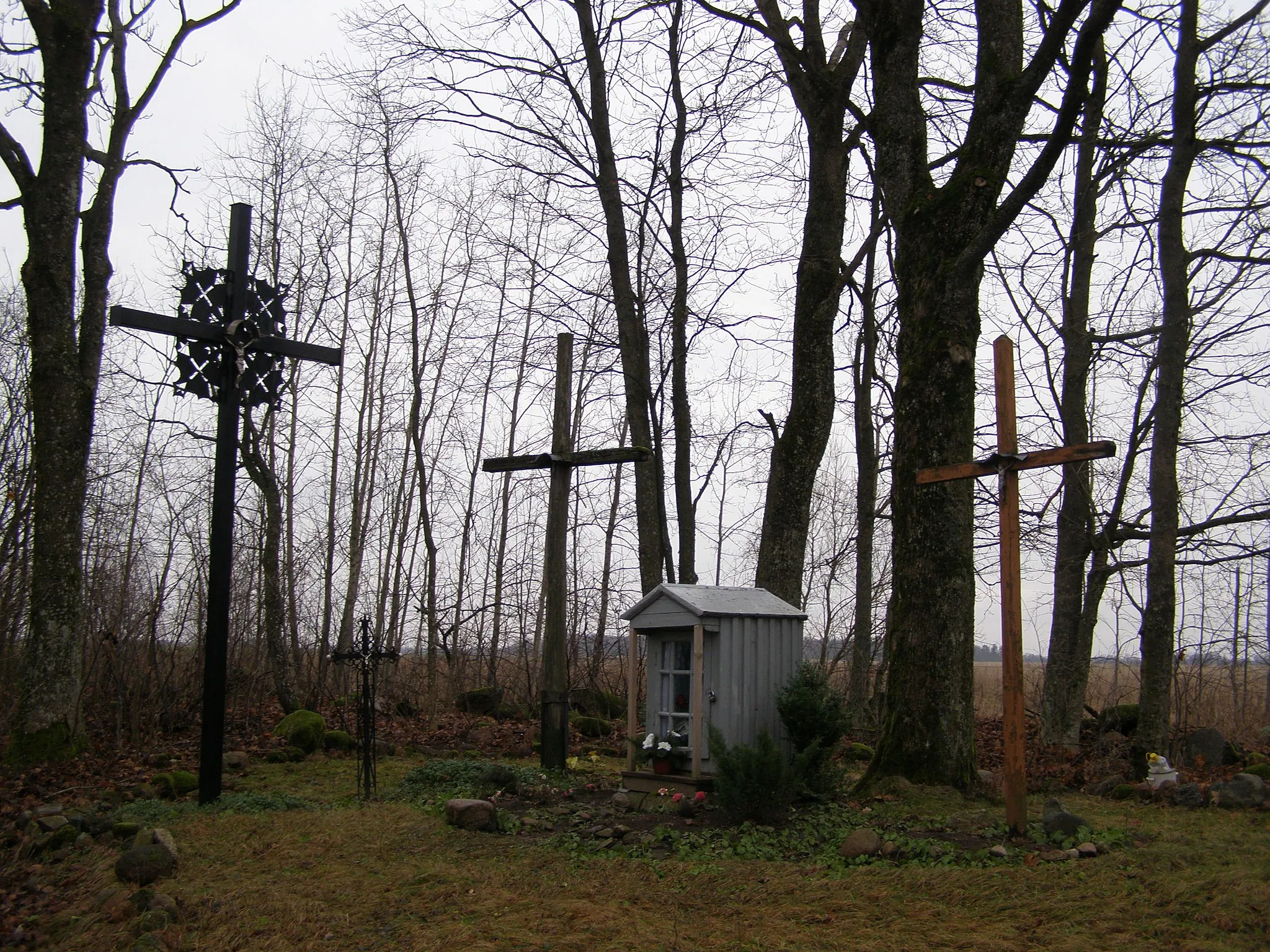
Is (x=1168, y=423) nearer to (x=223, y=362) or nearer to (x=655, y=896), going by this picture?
(x=655, y=896)

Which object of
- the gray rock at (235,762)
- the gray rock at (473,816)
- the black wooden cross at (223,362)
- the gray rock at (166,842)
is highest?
the black wooden cross at (223,362)

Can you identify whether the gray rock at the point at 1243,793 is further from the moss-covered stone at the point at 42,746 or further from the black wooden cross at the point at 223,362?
the moss-covered stone at the point at 42,746

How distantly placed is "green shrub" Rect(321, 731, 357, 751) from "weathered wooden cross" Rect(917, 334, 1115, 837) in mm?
8083

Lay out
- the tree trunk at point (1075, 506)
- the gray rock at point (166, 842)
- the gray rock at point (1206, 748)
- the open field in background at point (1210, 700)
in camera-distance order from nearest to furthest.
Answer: the gray rock at point (166, 842), the gray rock at point (1206, 748), the tree trunk at point (1075, 506), the open field in background at point (1210, 700)

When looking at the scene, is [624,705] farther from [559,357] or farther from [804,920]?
[804,920]

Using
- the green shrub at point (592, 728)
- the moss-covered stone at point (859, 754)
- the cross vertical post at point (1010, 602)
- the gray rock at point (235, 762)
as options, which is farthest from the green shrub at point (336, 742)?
the cross vertical post at point (1010, 602)

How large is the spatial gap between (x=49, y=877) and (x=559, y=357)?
21.4 ft

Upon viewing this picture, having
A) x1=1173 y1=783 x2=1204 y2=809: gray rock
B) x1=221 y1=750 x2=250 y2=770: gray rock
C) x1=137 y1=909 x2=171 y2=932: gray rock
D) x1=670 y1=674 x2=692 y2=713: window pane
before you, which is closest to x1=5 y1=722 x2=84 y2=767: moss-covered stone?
x1=221 y1=750 x2=250 y2=770: gray rock

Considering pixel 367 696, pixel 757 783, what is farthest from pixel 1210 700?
pixel 367 696

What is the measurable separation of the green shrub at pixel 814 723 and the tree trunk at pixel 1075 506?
6252 millimetres

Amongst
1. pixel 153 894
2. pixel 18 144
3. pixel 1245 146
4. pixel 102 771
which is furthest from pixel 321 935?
pixel 1245 146

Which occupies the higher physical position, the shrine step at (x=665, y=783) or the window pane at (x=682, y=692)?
the window pane at (x=682, y=692)

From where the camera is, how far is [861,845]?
596 centimetres

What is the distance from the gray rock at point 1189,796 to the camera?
7484 mm
